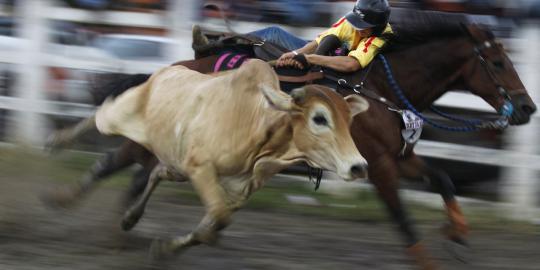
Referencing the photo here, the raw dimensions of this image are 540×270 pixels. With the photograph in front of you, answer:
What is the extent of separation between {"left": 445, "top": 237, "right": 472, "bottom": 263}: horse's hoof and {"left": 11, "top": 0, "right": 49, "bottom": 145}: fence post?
4265 millimetres

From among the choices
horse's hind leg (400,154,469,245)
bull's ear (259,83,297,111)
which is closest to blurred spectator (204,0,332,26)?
horse's hind leg (400,154,469,245)

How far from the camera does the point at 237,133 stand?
14.7 ft

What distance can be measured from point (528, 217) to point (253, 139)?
337 cm

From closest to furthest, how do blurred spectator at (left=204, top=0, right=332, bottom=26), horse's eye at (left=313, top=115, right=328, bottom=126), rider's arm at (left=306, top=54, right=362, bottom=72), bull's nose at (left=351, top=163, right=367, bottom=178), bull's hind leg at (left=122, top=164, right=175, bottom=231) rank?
bull's nose at (left=351, top=163, right=367, bottom=178), horse's eye at (left=313, top=115, right=328, bottom=126), bull's hind leg at (left=122, top=164, right=175, bottom=231), rider's arm at (left=306, top=54, right=362, bottom=72), blurred spectator at (left=204, top=0, right=332, bottom=26)

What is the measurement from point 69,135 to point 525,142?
347 centimetres

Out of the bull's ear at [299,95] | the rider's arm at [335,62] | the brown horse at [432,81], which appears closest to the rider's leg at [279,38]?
the brown horse at [432,81]

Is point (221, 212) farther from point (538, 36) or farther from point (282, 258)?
point (538, 36)

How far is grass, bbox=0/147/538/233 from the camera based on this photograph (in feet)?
22.7

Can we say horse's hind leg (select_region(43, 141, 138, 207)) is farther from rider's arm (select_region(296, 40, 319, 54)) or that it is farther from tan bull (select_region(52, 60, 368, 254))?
rider's arm (select_region(296, 40, 319, 54))

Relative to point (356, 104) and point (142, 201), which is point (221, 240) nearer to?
point (142, 201)

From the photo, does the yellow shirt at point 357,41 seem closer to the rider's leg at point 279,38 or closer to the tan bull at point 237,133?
the rider's leg at point 279,38

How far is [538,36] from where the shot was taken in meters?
6.88

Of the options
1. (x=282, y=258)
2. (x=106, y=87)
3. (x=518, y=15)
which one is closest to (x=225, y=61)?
(x=106, y=87)

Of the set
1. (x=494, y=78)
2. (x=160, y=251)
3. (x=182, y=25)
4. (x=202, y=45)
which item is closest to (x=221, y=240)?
(x=160, y=251)
